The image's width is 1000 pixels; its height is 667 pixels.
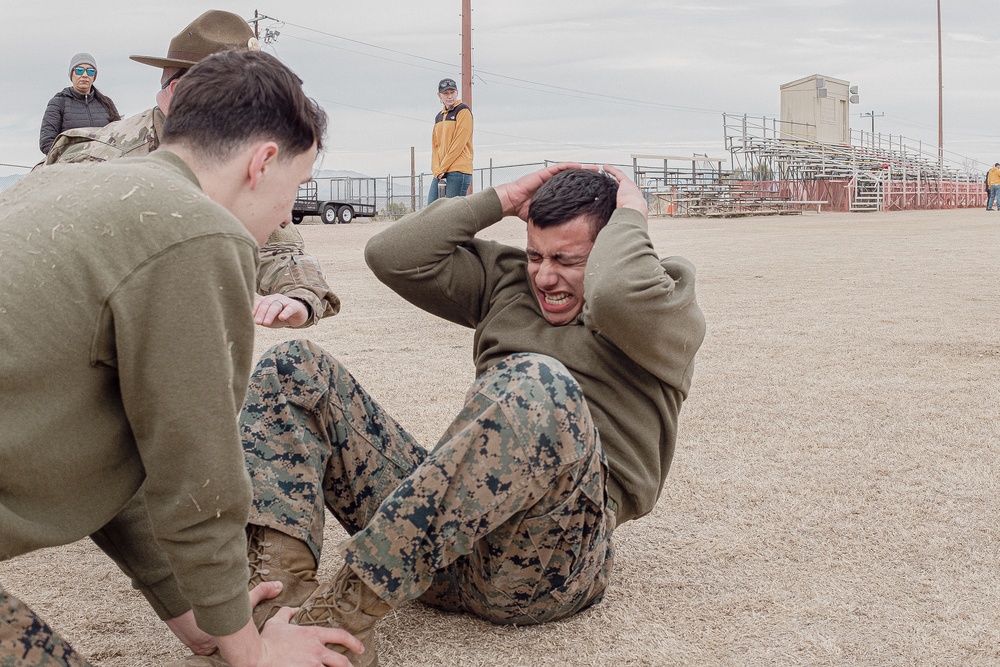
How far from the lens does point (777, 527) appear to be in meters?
3.05

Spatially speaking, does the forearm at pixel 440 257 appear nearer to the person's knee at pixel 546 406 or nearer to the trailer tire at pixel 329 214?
the person's knee at pixel 546 406

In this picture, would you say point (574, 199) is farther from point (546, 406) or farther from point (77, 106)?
point (77, 106)

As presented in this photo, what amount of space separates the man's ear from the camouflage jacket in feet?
3.46

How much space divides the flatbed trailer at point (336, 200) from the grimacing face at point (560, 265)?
20.0 m

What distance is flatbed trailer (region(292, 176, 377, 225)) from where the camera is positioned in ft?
89.4

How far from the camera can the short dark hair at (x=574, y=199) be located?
8.68 feet

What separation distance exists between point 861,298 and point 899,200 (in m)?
33.3

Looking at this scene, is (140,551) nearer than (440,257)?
Yes

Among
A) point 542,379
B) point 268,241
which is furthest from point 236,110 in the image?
point 268,241

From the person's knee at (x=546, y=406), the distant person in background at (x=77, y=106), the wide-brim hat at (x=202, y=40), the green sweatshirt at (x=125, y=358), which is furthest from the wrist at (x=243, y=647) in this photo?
the distant person in background at (x=77, y=106)

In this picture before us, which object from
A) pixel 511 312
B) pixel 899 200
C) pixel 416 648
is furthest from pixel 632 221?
pixel 899 200

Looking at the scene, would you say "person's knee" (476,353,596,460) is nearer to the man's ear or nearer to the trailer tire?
the man's ear

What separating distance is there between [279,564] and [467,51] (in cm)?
Result: 2476

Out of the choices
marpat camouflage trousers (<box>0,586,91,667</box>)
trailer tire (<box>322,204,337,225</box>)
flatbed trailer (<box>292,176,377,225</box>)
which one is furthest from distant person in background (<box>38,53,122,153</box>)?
trailer tire (<box>322,204,337,225</box>)
